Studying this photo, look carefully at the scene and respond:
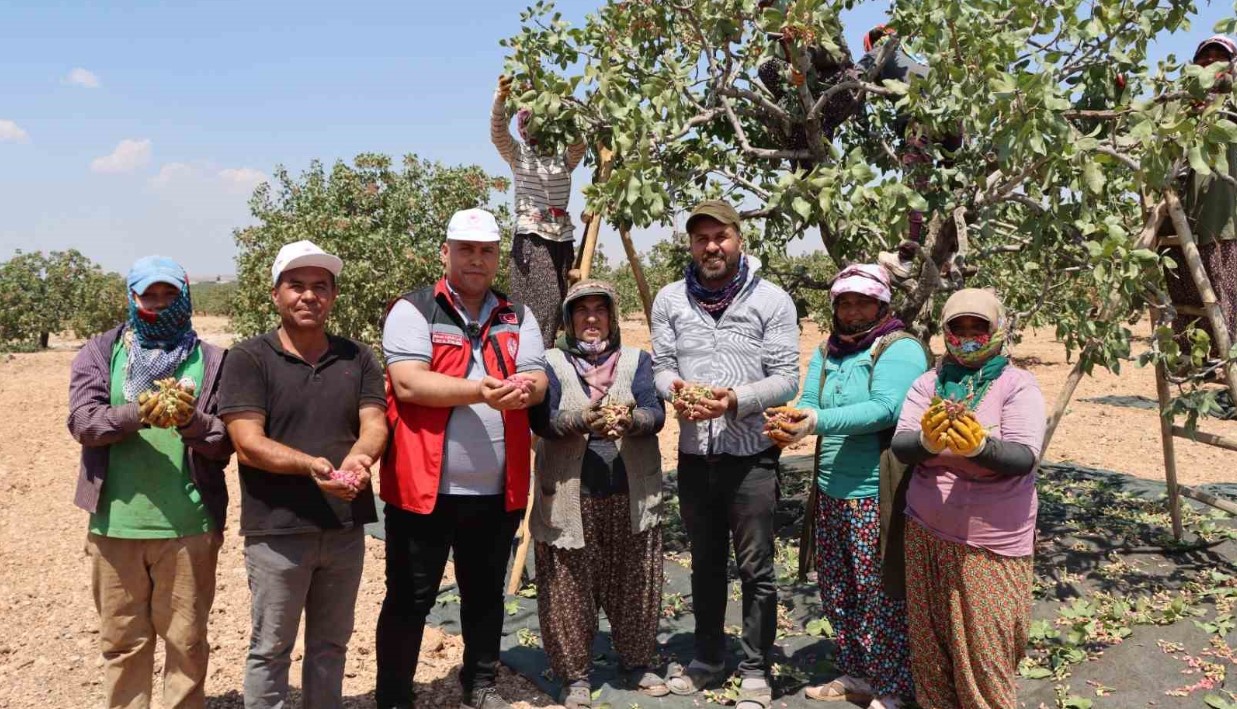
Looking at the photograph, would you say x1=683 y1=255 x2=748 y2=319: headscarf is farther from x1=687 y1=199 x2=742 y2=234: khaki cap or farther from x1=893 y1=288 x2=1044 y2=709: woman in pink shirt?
x1=893 y1=288 x2=1044 y2=709: woman in pink shirt

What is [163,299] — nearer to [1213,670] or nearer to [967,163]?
[967,163]

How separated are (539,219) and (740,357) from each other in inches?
60.5

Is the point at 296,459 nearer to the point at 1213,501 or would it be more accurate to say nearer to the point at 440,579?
the point at 440,579

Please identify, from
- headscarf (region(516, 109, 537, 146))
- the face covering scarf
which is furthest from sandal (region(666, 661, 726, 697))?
headscarf (region(516, 109, 537, 146))

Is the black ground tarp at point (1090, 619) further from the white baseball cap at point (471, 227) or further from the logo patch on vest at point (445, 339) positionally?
the white baseball cap at point (471, 227)

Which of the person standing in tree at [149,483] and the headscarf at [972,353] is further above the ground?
the headscarf at [972,353]

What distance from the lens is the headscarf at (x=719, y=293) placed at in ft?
11.5

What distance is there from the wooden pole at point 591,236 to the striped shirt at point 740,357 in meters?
1.07

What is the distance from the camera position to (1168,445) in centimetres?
494

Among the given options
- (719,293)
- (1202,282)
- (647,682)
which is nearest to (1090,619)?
(1202,282)

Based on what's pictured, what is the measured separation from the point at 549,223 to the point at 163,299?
79.8 inches

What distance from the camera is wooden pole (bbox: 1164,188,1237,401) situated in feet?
13.2

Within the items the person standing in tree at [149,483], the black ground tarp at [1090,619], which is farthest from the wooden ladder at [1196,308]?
the person standing in tree at [149,483]

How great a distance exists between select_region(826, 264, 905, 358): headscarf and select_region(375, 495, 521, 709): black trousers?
A: 1.46 meters
